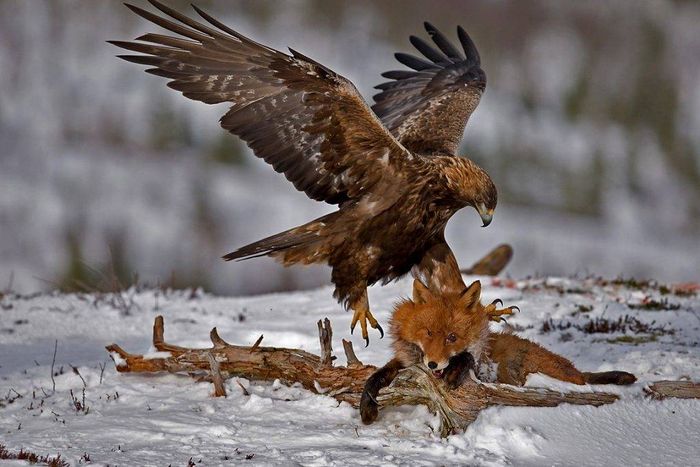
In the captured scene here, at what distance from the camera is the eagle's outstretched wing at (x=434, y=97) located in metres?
8.29

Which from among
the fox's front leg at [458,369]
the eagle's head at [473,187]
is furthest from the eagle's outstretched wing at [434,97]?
the fox's front leg at [458,369]

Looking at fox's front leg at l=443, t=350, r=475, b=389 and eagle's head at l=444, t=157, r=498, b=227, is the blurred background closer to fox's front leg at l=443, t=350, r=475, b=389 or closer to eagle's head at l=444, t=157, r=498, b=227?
eagle's head at l=444, t=157, r=498, b=227

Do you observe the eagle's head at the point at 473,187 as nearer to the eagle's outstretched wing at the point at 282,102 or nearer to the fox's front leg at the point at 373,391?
the eagle's outstretched wing at the point at 282,102

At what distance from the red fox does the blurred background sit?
Result: 17.9 m

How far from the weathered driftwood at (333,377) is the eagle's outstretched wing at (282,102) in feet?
4.30

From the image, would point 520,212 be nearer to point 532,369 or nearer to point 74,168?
point 74,168

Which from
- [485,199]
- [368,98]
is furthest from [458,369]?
[368,98]

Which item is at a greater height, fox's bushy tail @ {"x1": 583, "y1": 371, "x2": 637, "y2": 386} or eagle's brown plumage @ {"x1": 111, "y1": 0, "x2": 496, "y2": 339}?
eagle's brown plumage @ {"x1": 111, "y1": 0, "x2": 496, "y2": 339}

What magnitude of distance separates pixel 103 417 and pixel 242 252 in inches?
64.3

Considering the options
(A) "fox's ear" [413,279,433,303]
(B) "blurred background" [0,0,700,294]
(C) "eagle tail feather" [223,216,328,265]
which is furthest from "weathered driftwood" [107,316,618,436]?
(B) "blurred background" [0,0,700,294]

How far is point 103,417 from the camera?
5809 mm

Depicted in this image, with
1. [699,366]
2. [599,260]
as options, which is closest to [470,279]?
[699,366]

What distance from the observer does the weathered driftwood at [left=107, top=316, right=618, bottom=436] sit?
17.4ft

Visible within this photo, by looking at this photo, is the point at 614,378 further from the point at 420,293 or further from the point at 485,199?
the point at 485,199
